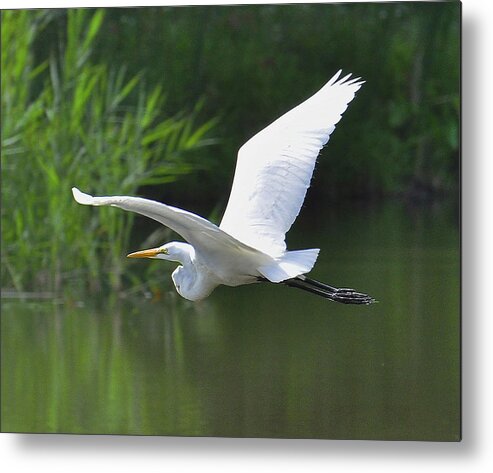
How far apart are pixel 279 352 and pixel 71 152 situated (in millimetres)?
754

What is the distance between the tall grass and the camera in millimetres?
3943

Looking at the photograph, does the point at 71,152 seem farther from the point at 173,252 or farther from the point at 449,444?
the point at 449,444

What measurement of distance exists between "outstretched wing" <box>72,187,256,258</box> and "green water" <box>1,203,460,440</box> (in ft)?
1.95

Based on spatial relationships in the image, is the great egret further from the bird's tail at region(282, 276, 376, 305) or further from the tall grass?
the tall grass

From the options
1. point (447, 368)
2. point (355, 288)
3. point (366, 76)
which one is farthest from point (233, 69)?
point (447, 368)

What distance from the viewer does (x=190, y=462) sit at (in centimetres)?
349

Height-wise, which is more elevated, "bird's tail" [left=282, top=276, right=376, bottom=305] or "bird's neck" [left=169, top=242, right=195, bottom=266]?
"bird's neck" [left=169, top=242, right=195, bottom=266]

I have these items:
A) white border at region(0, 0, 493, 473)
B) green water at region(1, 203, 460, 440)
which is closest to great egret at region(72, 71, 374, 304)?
white border at region(0, 0, 493, 473)

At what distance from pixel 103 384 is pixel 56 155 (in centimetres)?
62

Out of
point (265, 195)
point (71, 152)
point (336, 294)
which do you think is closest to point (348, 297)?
point (336, 294)

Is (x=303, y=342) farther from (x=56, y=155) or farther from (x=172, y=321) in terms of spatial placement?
(x=56, y=155)

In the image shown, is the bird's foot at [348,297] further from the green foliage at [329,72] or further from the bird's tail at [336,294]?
the green foliage at [329,72]

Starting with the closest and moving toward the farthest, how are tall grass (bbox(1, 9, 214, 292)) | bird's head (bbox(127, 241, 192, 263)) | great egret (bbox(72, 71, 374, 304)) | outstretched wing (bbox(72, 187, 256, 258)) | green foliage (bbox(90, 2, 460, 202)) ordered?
outstretched wing (bbox(72, 187, 256, 258)) → great egret (bbox(72, 71, 374, 304)) → bird's head (bbox(127, 241, 192, 263)) → green foliage (bbox(90, 2, 460, 202)) → tall grass (bbox(1, 9, 214, 292))

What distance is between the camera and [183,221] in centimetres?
285
